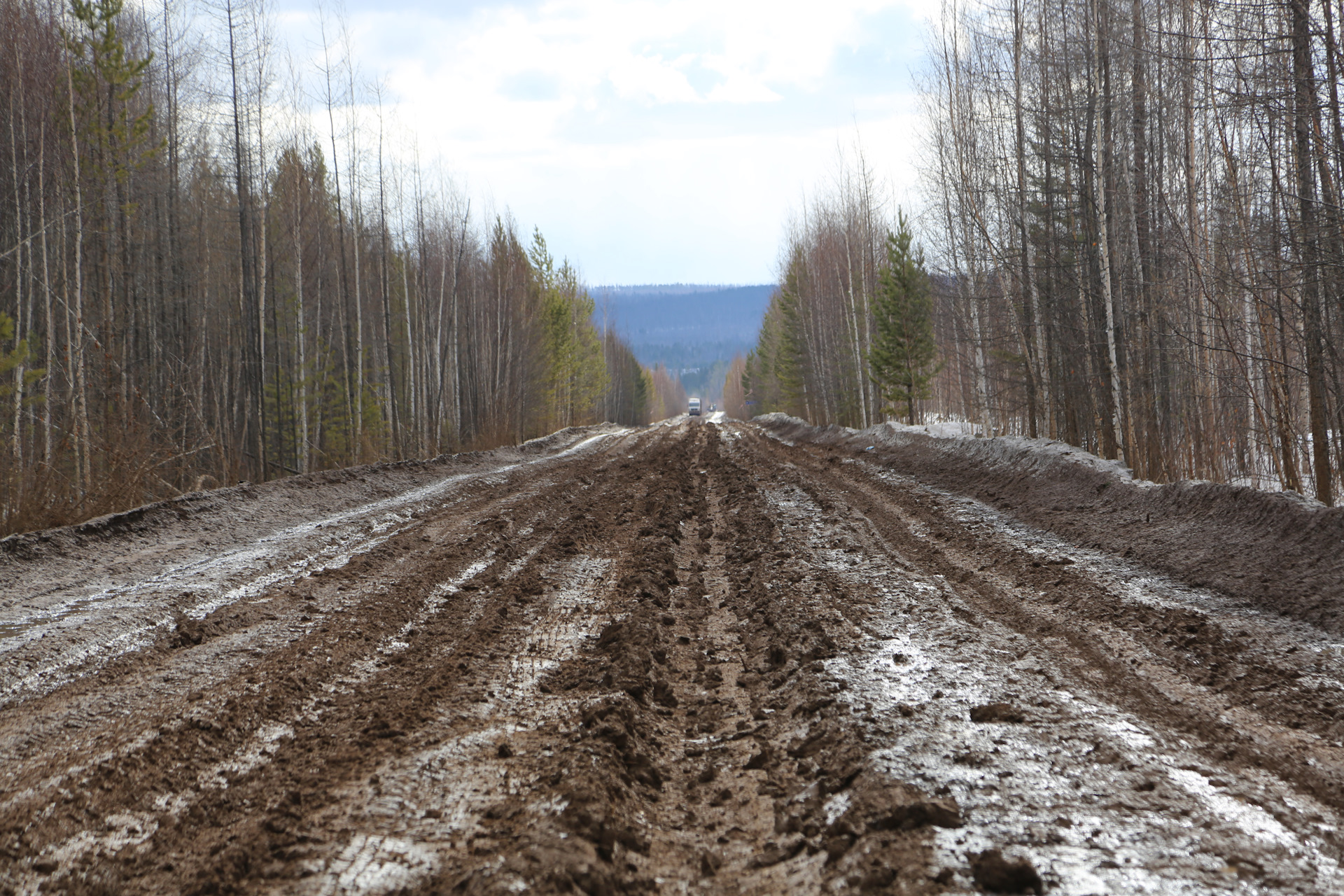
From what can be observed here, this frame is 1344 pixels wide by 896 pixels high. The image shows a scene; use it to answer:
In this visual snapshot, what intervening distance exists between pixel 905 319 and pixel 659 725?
87.1 feet

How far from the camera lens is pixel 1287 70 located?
803 cm

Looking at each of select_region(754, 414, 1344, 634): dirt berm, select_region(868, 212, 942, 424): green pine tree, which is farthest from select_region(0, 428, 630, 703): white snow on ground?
select_region(868, 212, 942, 424): green pine tree

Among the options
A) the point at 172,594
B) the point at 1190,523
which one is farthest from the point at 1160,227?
the point at 172,594

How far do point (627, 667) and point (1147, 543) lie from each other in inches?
193

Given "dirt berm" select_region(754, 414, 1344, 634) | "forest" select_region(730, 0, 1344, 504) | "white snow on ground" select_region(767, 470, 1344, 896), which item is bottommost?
"white snow on ground" select_region(767, 470, 1344, 896)

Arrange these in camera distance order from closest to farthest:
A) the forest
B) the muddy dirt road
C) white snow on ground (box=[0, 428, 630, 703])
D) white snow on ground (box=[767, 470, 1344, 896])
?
white snow on ground (box=[767, 470, 1344, 896]) < the muddy dirt road < white snow on ground (box=[0, 428, 630, 703]) < the forest

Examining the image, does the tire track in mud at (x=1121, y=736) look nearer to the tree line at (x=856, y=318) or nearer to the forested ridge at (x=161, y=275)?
the forested ridge at (x=161, y=275)

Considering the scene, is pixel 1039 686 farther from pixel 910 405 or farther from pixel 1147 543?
pixel 910 405

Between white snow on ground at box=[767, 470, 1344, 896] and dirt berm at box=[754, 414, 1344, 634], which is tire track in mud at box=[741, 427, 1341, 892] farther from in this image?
dirt berm at box=[754, 414, 1344, 634]

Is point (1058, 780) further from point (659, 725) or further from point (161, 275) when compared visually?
point (161, 275)

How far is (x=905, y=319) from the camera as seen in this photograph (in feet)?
91.3

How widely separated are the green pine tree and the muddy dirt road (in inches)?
881

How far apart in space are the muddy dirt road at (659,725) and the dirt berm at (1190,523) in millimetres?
356

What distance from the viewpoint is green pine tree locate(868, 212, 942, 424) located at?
1094 inches
